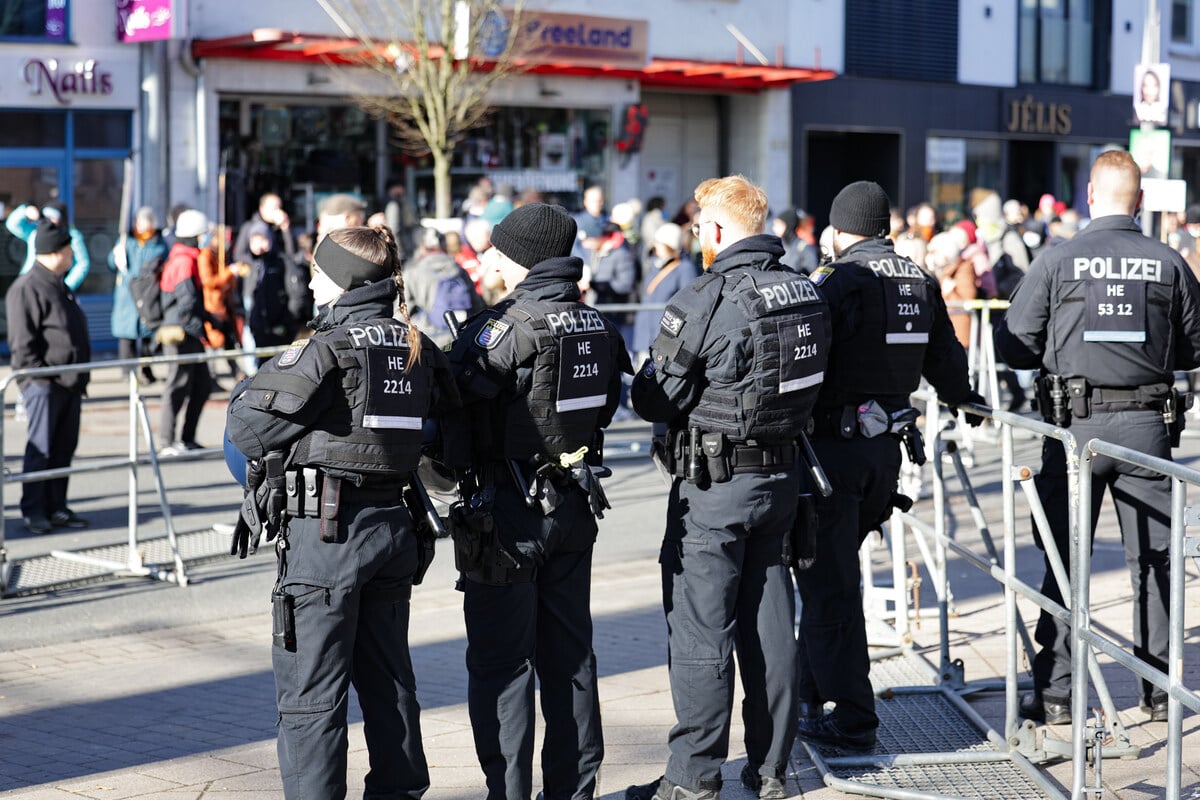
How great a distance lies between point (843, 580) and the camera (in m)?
5.45

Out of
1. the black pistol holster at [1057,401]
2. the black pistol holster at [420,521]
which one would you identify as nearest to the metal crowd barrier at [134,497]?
the black pistol holster at [420,521]

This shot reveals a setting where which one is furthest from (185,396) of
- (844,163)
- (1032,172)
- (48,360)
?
(1032,172)

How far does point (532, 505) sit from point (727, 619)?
813 millimetres

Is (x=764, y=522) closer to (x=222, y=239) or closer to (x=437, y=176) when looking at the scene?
(x=222, y=239)

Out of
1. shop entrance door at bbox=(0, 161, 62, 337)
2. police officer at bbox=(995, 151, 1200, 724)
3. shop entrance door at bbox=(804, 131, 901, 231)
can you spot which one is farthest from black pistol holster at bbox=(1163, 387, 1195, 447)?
shop entrance door at bbox=(804, 131, 901, 231)

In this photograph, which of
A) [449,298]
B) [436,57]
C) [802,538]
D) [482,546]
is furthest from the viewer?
[436,57]

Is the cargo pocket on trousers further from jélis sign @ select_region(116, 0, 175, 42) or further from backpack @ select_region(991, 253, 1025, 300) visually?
jélis sign @ select_region(116, 0, 175, 42)

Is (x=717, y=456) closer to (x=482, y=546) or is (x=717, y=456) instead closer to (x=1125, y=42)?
(x=482, y=546)

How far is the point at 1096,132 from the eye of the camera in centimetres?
3119

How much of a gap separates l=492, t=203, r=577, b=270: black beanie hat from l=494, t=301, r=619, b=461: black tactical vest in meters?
0.17

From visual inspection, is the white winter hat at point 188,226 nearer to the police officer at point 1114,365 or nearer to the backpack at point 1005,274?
the backpack at point 1005,274

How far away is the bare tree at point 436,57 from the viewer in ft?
61.7

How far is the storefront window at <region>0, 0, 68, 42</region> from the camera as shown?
17688 millimetres

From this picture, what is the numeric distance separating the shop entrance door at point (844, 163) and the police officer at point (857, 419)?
22.2m
